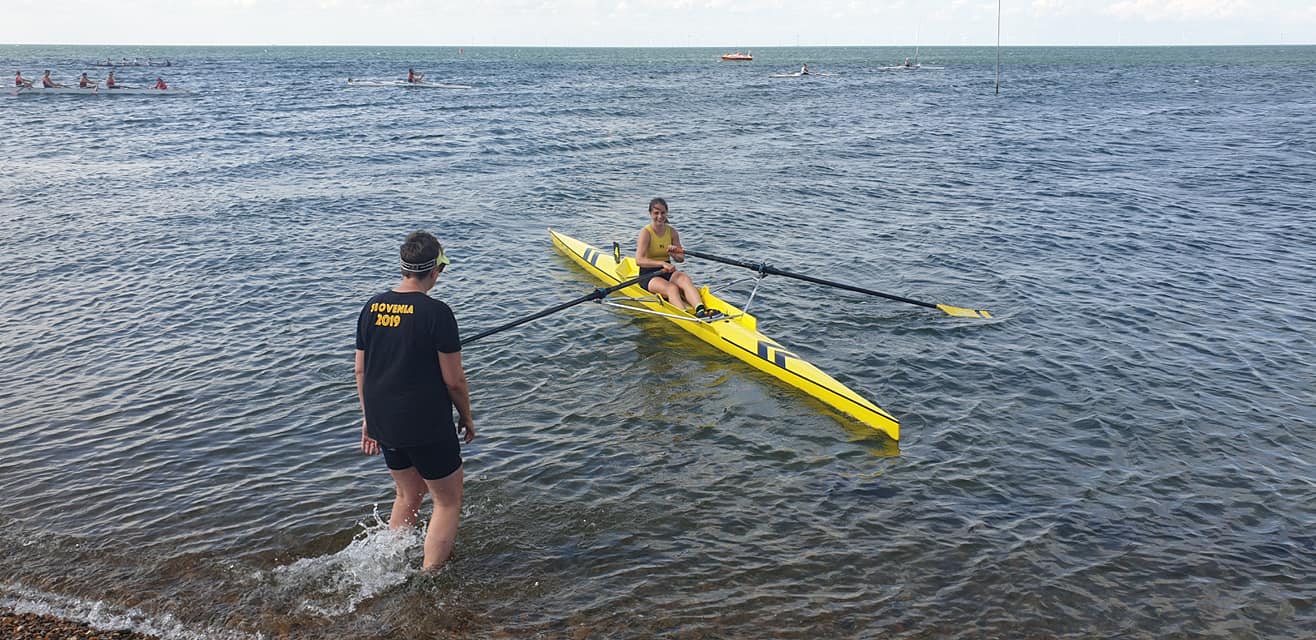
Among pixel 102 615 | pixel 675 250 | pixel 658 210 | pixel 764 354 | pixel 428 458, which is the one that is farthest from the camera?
pixel 675 250

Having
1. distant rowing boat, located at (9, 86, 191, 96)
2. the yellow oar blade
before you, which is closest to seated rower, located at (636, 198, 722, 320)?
the yellow oar blade

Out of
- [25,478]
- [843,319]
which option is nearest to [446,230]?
[843,319]

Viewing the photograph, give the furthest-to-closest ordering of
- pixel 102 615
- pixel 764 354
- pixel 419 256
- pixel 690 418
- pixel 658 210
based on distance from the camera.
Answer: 1. pixel 658 210
2. pixel 764 354
3. pixel 690 418
4. pixel 102 615
5. pixel 419 256

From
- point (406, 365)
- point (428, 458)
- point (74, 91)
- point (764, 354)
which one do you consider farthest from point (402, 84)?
point (406, 365)

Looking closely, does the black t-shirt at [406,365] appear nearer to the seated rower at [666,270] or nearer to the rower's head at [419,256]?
the rower's head at [419,256]

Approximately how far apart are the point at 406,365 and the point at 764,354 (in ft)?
20.6

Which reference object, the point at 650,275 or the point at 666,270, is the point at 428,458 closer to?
the point at 666,270

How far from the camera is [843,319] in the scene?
1313 cm

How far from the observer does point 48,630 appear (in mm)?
5766

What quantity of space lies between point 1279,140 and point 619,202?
23.8 metres

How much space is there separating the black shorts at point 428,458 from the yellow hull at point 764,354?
4.97 m

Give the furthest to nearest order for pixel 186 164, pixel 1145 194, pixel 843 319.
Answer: pixel 186 164 < pixel 1145 194 < pixel 843 319

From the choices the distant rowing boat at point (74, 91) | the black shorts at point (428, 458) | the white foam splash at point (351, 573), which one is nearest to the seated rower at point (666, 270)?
the white foam splash at point (351, 573)

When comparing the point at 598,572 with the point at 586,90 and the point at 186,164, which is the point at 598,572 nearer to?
the point at 186,164
